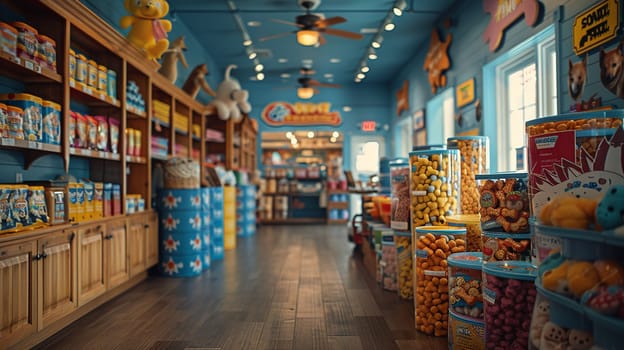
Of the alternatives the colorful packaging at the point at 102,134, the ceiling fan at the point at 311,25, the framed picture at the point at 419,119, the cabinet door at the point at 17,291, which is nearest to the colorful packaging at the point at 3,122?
the cabinet door at the point at 17,291

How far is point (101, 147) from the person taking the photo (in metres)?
4.07

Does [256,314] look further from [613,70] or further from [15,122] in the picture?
[613,70]

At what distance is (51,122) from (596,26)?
3842mm

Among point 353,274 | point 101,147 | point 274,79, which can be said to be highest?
point 274,79

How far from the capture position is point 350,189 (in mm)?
7156

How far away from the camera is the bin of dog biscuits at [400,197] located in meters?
3.90

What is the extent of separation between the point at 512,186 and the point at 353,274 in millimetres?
2853

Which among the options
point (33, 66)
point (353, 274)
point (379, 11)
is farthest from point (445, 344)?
point (379, 11)

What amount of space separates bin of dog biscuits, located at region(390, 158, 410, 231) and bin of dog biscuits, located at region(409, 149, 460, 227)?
10.1 inches

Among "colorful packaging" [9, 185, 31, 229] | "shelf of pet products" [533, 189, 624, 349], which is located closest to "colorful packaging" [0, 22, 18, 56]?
"colorful packaging" [9, 185, 31, 229]

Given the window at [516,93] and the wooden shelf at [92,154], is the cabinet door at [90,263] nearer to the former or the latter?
the wooden shelf at [92,154]

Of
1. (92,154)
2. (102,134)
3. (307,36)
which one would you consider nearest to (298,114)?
(307,36)

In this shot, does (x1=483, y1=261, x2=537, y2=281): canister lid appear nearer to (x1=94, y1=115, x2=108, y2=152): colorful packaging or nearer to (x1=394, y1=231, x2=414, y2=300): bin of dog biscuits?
(x1=394, y1=231, x2=414, y2=300): bin of dog biscuits

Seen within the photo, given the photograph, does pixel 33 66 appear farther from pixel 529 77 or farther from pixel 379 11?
pixel 379 11
